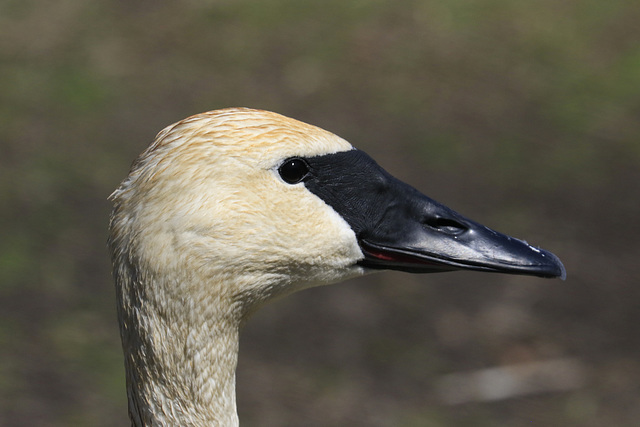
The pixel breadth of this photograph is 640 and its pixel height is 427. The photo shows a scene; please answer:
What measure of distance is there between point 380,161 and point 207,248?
5002 millimetres

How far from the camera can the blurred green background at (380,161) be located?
562 cm

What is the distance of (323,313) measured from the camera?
241 inches

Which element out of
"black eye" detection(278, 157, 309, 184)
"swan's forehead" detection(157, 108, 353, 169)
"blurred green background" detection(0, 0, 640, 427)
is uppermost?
"blurred green background" detection(0, 0, 640, 427)

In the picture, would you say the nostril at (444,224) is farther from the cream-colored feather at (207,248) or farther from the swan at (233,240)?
the cream-colored feather at (207,248)

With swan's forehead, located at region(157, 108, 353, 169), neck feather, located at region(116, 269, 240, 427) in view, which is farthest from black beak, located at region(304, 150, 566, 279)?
neck feather, located at region(116, 269, 240, 427)

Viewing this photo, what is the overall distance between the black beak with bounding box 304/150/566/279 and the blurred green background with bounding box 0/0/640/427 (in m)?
2.79

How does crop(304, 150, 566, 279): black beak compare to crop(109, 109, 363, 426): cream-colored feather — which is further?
crop(304, 150, 566, 279): black beak

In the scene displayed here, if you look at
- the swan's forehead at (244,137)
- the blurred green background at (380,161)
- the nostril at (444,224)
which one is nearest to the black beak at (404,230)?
the nostril at (444,224)

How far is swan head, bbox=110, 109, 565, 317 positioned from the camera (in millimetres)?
2600

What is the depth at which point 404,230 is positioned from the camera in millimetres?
2887

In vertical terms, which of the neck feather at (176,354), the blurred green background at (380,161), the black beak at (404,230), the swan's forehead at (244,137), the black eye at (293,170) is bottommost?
the neck feather at (176,354)

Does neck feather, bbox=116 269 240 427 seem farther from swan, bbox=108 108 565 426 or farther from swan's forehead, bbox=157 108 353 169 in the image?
swan's forehead, bbox=157 108 353 169

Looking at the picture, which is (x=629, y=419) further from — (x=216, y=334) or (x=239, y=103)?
(x=239, y=103)

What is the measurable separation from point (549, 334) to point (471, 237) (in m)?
3.30
